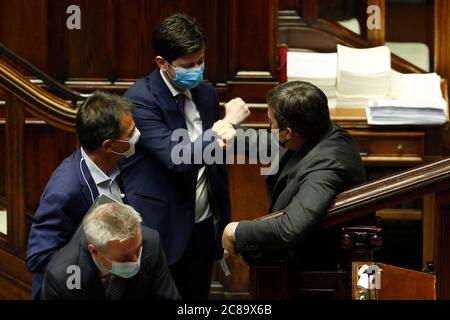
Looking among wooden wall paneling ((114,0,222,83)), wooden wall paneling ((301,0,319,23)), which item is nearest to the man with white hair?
wooden wall paneling ((114,0,222,83))

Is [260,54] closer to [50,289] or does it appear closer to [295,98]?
[295,98]

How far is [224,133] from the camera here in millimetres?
3836

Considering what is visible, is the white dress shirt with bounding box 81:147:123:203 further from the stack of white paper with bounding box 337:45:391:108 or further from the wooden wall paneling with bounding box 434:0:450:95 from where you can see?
the wooden wall paneling with bounding box 434:0:450:95

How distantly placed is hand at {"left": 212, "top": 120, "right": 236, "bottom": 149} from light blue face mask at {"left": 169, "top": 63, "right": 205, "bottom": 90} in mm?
194

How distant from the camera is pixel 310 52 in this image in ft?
19.4

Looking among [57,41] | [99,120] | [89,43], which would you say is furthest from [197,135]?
[57,41]

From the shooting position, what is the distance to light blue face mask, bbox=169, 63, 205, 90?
13.0 feet

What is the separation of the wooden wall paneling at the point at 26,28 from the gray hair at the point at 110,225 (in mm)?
2327

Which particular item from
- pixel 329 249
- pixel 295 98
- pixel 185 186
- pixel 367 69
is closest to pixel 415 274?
pixel 329 249

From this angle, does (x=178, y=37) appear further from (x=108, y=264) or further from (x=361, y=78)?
(x=361, y=78)

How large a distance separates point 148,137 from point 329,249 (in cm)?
90

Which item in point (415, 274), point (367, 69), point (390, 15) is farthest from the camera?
point (390, 15)

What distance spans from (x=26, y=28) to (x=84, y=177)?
2116 mm

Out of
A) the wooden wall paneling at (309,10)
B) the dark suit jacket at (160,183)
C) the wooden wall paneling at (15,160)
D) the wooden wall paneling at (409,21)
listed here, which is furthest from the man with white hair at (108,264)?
the wooden wall paneling at (409,21)
